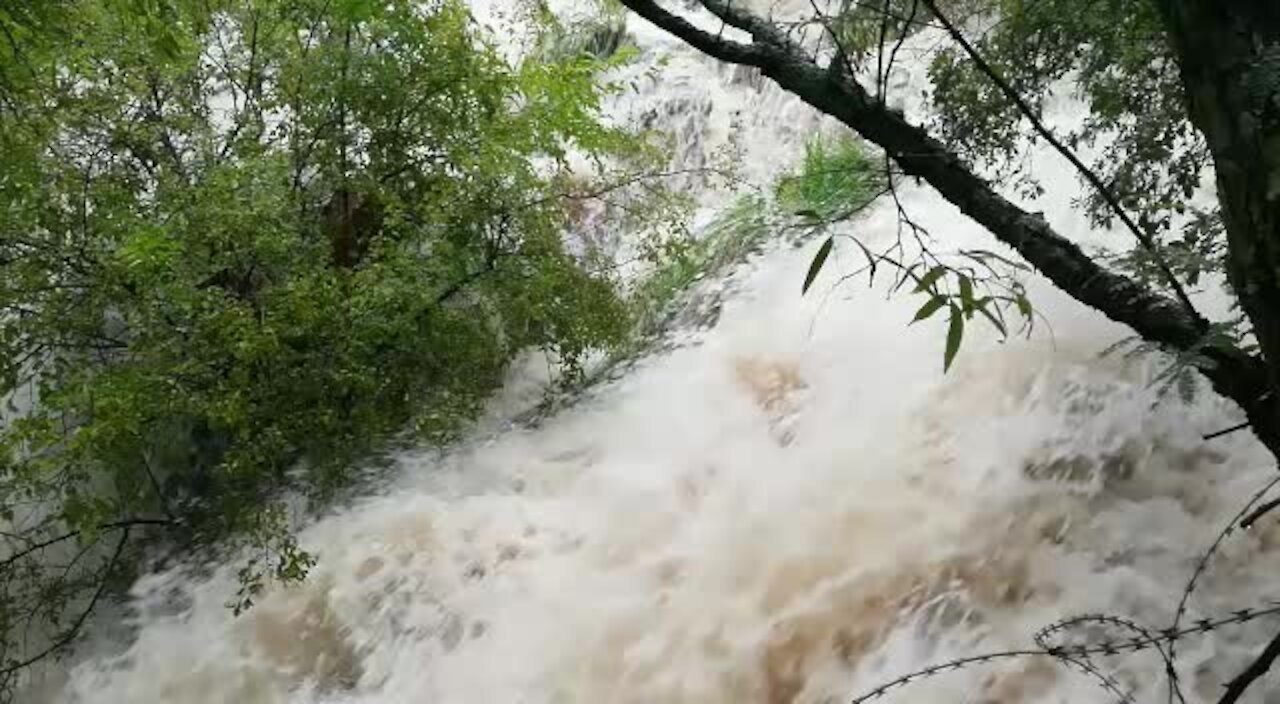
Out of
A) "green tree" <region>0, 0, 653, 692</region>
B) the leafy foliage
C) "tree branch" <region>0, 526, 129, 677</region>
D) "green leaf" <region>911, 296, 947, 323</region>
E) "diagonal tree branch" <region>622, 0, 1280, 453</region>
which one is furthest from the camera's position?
"tree branch" <region>0, 526, 129, 677</region>

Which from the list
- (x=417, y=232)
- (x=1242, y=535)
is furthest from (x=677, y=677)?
(x=417, y=232)

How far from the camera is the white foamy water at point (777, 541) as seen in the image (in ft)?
9.71

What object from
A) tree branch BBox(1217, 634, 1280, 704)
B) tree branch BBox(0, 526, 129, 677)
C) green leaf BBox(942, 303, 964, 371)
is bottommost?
tree branch BBox(0, 526, 129, 677)

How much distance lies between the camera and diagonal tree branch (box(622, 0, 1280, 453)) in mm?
2211

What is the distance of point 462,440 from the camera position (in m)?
4.80

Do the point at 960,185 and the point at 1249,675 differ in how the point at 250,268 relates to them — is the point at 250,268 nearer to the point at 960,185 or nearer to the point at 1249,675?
the point at 960,185

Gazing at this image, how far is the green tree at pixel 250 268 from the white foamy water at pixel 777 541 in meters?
0.32

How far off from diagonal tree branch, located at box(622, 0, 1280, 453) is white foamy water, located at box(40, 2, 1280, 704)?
93 cm

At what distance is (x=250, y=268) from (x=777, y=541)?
222cm

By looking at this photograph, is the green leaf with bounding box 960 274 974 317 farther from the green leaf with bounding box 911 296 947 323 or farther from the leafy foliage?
the leafy foliage

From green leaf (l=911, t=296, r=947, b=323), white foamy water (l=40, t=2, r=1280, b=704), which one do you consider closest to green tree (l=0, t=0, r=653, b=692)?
white foamy water (l=40, t=2, r=1280, b=704)

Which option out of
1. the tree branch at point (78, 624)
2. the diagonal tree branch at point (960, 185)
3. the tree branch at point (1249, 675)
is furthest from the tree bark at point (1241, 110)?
the tree branch at point (78, 624)

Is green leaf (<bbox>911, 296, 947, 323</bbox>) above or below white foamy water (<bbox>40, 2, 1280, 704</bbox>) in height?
above

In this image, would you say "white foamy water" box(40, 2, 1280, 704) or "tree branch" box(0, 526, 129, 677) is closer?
"white foamy water" box(40, 2, 1280, 704)
